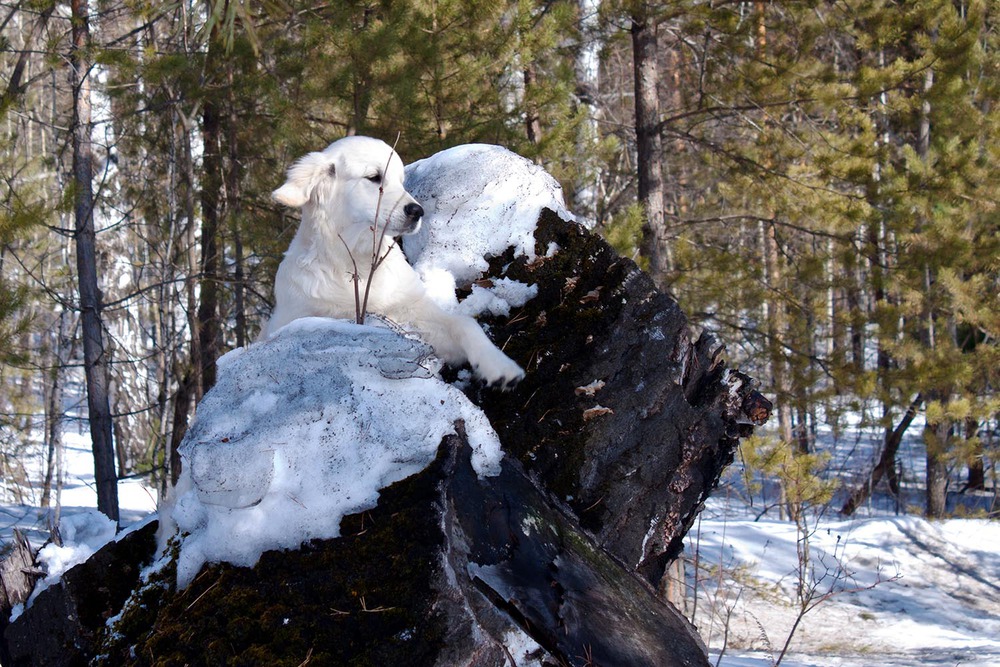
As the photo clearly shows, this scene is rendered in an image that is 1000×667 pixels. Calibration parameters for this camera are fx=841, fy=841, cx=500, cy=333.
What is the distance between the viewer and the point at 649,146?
25.3 feet

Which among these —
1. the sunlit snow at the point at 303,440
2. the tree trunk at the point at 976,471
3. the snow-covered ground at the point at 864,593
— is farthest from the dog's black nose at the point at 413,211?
the tree trunk at the point at 976,471

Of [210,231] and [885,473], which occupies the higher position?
[210,231]

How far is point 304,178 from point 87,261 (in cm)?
385

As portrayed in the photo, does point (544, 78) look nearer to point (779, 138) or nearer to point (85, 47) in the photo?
point (779, 138)

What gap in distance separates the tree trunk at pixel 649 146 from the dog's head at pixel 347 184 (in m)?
4.16

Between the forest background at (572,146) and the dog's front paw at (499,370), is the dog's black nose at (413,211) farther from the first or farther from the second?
the forest background at (572,146)

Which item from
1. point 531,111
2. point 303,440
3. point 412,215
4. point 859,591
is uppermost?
point 531,111

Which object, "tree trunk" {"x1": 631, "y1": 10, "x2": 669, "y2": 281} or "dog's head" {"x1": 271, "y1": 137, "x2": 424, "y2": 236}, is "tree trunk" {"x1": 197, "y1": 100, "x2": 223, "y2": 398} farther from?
"dog's head" {"x1": 271, "y1": 137, "x2": 424, "y2": 236}

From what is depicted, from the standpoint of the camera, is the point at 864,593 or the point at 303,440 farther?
the point at 864,593

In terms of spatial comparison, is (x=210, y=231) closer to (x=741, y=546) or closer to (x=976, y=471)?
(x=741, y=546)

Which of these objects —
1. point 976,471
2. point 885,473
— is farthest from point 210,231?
point 976,471

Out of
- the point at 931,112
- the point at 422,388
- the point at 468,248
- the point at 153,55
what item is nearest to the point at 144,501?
the point at 153,55

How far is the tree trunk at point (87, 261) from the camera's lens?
6.61 m

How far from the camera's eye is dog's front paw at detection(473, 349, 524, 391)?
332 centimetres
